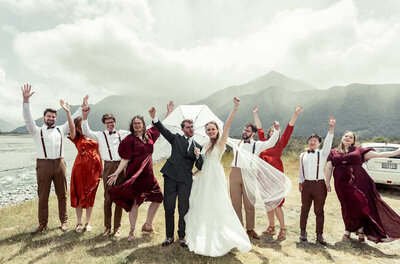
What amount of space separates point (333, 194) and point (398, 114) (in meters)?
181

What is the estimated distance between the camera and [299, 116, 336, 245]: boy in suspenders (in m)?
4.81

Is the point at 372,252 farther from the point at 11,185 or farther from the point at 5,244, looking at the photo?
the point at 11,185

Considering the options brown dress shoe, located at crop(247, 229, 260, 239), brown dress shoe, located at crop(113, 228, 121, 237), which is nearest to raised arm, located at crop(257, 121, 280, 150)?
brown dress shoe, located at crop(247, 229, 260, 239)

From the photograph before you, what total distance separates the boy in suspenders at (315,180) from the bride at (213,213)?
1.73 meters

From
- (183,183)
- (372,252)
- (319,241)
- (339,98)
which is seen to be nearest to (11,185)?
(183,183)

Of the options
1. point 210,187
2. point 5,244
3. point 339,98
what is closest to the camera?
point 210,187

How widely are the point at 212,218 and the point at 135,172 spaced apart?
1.77 m

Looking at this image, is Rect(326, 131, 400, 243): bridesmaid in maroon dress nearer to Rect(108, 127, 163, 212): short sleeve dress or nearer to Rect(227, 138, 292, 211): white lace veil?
Rect(227, 138, 292, 211): white lace veil

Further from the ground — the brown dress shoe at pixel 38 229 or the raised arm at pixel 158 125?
the raised arm at pixel 158 125

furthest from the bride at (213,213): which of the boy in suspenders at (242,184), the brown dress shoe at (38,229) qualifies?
the brown dress shoe at (38,229)

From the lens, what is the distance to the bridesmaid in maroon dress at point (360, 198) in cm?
488

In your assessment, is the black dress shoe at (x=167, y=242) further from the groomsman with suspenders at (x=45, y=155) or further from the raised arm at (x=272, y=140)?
the raised arm at (x=272, y=140)

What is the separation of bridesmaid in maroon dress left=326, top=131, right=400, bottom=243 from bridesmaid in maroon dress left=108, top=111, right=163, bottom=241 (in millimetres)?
3799

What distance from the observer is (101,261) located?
4.03m
